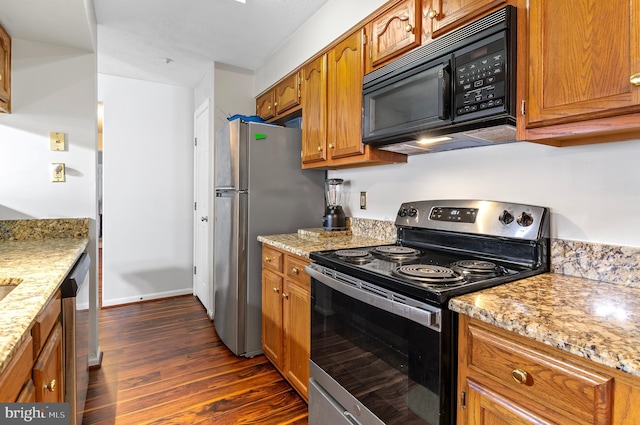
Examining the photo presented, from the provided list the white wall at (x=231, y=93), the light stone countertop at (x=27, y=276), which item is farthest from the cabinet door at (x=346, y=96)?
the light stone countertop at (x=27, y=276)

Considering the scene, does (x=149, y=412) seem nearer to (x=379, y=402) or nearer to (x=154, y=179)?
(x=379, y=402)

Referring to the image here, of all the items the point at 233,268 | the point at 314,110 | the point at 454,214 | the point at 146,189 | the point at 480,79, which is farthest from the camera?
the point at 146,189

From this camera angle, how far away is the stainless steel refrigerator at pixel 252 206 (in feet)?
7.64

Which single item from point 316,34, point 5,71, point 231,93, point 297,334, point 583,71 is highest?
point 316,34

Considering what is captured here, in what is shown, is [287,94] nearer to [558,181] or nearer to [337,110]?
[337,110]

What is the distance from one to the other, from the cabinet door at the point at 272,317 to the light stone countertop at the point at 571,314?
135cm

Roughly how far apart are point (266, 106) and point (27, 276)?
2.26 metres

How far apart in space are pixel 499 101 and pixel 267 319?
186 centimetres

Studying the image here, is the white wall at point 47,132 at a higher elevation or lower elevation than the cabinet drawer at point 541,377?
higher

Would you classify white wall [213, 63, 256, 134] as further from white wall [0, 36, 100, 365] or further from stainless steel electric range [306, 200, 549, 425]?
stainless steel electric range [306, 200, 549, 425]

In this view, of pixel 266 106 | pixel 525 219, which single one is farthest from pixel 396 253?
pixel 266 106

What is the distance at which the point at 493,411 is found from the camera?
883mm

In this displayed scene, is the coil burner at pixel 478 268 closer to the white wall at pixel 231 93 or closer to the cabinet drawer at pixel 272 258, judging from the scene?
the cabinet drawer at pixel 272 258

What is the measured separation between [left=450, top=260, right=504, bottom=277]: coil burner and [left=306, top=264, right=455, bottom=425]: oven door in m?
0.32
